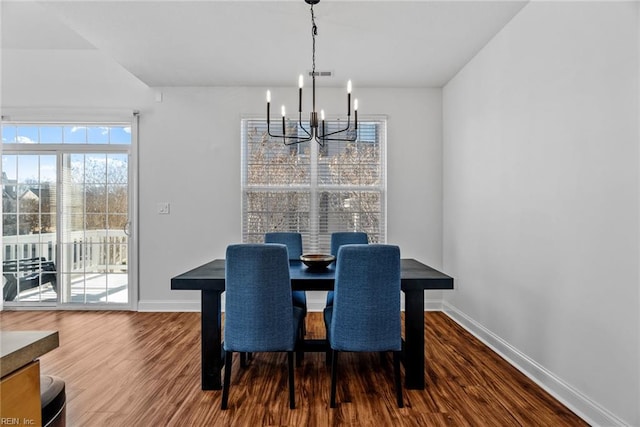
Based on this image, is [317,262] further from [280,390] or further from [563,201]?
[563,201]

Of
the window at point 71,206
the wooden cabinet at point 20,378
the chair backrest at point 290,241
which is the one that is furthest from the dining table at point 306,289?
the window at point 71,206

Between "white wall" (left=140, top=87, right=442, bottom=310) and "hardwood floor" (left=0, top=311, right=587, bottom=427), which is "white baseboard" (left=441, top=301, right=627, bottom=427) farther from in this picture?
"white wall" (left=140, top=87, right=442, bottom=310)

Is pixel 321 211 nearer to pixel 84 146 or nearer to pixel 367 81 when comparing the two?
pixel 367 81

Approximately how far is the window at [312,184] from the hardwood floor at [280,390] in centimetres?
151

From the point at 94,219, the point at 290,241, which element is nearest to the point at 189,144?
the point at 94,219

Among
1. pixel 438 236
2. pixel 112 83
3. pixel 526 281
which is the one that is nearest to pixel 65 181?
pixel 112 83

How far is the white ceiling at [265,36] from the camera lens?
244 centimetres

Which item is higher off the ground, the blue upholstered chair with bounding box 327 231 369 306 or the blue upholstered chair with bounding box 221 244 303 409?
the blue upholstered chair with bounding box 327 231 369 306

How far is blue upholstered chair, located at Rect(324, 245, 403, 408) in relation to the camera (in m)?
1.91

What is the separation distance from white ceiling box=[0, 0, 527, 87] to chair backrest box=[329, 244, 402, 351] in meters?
1.80

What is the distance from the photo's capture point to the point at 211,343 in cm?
217

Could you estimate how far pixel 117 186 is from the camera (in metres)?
4.00

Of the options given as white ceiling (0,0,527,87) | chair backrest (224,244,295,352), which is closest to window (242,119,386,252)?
white ceiling (0,0,527,87)

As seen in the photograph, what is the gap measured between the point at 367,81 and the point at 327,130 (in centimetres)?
71
